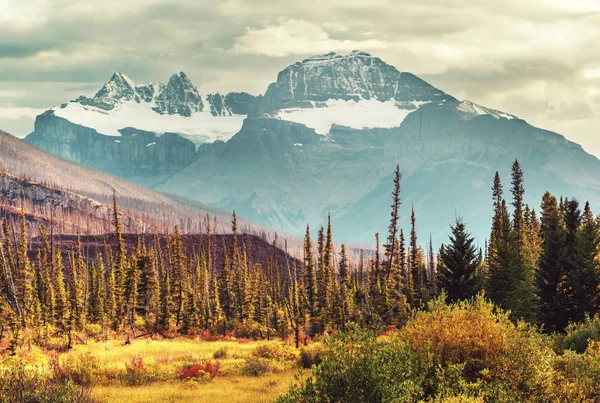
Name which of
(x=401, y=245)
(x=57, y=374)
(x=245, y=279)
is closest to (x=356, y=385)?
(x=57, y=374)

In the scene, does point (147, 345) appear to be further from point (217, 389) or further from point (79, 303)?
point (217, 389)

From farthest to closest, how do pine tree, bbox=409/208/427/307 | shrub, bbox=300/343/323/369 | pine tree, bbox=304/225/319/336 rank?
pine tree, bbox=304/225/319/336 < pine tree, bbox=409/208/427/307 < shrub, bbox=300/343/323/369

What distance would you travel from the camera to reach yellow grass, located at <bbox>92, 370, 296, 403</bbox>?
96.0ft

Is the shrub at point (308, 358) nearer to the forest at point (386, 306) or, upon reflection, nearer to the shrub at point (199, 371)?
the forest at point (386, 306)

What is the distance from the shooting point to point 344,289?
9081cm

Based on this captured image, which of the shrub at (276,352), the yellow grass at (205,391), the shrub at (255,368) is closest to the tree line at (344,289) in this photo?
the shrub at (276,352)

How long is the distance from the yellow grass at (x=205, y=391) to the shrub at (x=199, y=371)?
83 centimetres

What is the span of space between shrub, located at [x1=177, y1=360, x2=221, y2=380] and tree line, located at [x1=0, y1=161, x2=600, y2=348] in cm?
1114

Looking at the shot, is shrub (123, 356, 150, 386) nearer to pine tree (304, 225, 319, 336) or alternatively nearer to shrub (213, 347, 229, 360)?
shrub (213, 347, 229, 360)

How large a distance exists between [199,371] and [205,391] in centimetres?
472

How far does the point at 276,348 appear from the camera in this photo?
4675 centimetres

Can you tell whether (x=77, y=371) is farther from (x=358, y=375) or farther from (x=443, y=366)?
(x=443, y=366)

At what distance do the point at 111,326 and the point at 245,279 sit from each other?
23461 millimetres

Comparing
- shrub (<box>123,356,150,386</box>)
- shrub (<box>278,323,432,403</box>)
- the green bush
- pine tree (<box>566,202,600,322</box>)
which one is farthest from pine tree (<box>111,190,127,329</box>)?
shrub (<box>278,323,432,403</box>)
